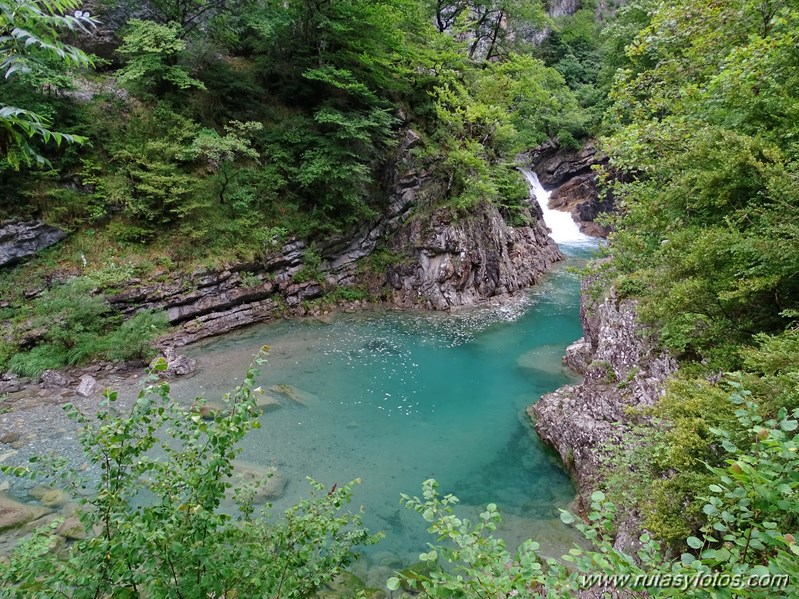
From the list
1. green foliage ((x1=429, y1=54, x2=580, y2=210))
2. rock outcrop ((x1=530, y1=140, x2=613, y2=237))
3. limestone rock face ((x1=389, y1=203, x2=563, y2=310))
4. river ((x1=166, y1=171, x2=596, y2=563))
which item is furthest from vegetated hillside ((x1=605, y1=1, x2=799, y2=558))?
rock outcrop ((x1=530, y1=140, x2=613, y2=237))

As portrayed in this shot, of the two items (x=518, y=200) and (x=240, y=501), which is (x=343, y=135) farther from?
(x=240, y=501)

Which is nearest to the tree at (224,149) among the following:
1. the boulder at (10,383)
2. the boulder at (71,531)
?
the boulder at (10,383)

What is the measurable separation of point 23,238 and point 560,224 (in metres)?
27.3

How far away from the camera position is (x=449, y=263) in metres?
16.1

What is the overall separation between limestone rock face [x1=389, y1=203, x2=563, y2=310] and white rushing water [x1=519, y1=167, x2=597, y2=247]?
10.2m

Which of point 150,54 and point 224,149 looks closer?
point 224,149

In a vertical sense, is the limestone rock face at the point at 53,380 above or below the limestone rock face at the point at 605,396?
below

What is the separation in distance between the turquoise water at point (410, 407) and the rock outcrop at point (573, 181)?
47.4 feet

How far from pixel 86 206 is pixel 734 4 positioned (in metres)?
15.4

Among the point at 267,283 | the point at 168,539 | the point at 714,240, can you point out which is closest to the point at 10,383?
the point at 267,283

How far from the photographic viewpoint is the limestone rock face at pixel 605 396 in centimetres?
648

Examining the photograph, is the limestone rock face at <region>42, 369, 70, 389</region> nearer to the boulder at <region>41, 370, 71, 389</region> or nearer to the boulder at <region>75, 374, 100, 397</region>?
the boulder at <region>41, 370, 71, 389</region>

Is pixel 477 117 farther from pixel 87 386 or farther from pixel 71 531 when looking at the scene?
pixel 71 531

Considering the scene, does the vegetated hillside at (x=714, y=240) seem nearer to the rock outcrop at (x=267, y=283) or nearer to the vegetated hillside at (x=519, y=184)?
the vegetated hillside at (x=519, y=184)
